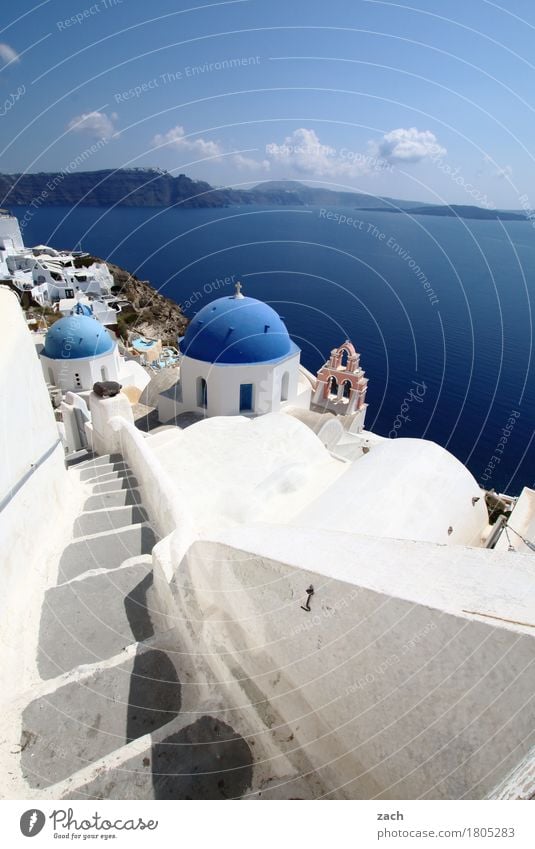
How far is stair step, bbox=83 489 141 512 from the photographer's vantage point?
25.9ft

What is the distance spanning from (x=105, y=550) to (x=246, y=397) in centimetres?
993

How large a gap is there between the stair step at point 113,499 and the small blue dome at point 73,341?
12.1 m

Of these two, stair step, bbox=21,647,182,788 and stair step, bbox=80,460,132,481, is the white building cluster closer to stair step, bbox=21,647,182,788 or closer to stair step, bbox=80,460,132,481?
stair step, bbox=80,460,132,481

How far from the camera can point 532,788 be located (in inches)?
93.3

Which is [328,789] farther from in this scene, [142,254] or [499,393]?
[142,254]

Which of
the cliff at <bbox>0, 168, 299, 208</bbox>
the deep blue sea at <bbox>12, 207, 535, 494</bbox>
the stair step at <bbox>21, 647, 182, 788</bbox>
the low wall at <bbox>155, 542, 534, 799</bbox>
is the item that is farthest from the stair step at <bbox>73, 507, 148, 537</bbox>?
the cliff at <bbox>0, 168, 299, 208</bbox>

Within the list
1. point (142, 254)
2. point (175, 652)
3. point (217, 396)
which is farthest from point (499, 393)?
point (142, 254)

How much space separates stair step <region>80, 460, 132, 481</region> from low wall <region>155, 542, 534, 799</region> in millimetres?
5066

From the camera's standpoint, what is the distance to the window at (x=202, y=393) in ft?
52.6
